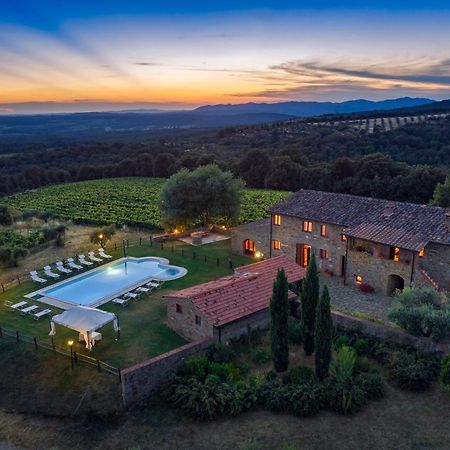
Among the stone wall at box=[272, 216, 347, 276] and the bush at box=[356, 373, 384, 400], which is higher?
the stone wall at box=[272, 216, 347, 276]

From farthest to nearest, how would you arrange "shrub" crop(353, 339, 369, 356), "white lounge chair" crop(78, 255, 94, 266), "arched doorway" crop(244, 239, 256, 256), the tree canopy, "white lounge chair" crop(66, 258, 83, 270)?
the tree canopy < "arched doorway" crop(244, 239, 256, 256) < "white lounge chair" crop(78, 255, 94, 266) < "white lounge chair" crop(66, 258, 83, 270) < "shrub" crop(353, 339, 369, 356)

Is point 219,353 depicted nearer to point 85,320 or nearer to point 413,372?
point 85,320

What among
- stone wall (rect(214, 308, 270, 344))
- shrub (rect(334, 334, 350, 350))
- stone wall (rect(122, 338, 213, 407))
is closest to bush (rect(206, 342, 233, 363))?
stone wall (rect(214, 308, 270, 344))

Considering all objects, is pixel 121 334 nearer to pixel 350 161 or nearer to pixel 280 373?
pixel 280 373

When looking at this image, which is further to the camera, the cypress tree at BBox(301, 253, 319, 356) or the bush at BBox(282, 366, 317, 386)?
the cypress tree at BBox(301, 253, 319, 356)

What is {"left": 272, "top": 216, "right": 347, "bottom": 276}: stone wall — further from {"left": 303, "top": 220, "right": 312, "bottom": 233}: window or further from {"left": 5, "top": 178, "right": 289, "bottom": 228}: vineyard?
{"left": 5, "top": 178, "right": 289, "bottom": 228}: vineyard

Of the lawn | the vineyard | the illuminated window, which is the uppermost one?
the illuminated window

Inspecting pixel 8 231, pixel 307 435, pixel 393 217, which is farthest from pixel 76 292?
pixel 8 231
